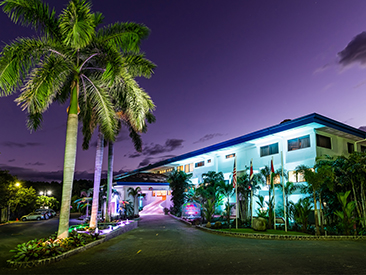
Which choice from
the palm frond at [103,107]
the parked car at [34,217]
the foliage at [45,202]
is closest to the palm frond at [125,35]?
the palm frond at [103,107]

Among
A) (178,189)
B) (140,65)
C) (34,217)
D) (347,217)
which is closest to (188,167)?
(178,189)

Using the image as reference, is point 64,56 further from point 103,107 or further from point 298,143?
point 298,143

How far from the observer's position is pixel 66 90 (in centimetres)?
1512

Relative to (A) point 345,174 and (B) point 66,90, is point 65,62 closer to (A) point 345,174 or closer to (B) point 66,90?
(B) point 66,90

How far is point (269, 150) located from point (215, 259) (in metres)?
17.9

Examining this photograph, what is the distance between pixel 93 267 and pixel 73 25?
27.9 ft

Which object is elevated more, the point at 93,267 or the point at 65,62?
the point at 65,62

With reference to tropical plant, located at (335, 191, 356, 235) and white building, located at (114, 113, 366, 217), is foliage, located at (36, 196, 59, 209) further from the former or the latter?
tropical plant, located at (335, 191, 356, 235)

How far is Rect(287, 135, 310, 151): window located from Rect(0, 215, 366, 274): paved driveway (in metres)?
10.4

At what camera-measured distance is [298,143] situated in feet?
74.8

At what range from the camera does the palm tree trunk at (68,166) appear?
425 inches

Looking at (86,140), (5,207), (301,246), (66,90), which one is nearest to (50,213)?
(5,207)

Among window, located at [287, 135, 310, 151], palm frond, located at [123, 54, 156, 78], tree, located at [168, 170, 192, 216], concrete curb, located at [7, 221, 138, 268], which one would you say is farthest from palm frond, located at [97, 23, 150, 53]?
tree, located at [168, 170, 192, 216]

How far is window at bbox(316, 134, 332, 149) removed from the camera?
21.6 metres
